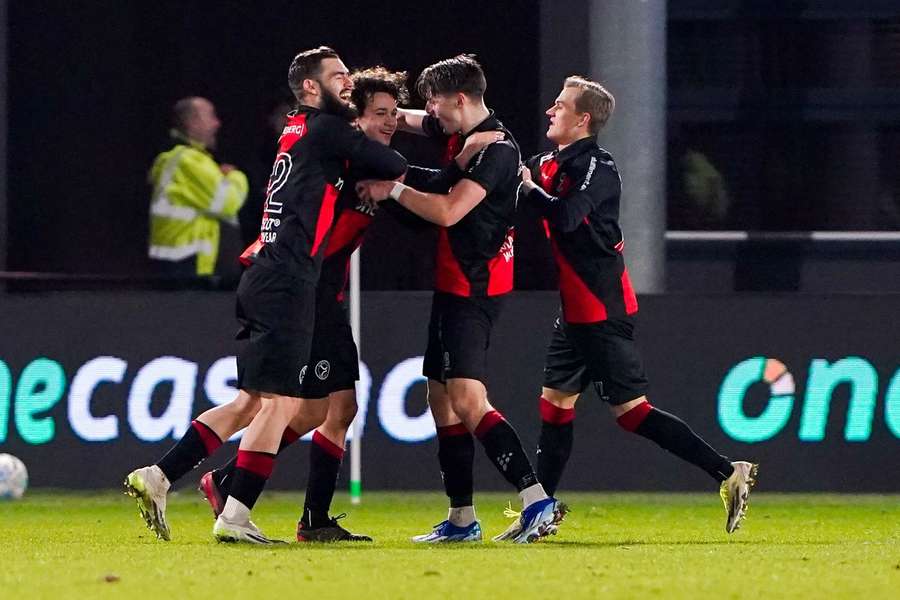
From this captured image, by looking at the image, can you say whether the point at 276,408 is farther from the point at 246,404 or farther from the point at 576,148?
the point at 576,148

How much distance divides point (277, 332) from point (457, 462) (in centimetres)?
100

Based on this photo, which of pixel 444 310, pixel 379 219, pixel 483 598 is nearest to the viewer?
pixel 483 598

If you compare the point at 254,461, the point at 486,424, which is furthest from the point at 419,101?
the point at 254,461

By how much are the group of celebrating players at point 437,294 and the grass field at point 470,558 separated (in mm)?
291

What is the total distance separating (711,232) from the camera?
11828mm

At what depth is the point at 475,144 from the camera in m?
7.77

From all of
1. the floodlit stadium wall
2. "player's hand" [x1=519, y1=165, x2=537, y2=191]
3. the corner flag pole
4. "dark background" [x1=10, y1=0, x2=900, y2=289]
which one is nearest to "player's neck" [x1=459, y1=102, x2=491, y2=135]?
"player's hand" [x1=519, y1=165, x2=537, y2=191]

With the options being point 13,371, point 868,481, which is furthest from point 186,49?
point 868,481

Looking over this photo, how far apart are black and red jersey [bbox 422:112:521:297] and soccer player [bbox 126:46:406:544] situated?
0.38 metres

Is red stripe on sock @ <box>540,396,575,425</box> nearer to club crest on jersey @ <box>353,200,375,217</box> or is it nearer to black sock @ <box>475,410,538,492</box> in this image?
black sock @ <box>475,410,538,492</box>

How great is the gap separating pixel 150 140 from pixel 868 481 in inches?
190

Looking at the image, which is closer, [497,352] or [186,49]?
[497,352]

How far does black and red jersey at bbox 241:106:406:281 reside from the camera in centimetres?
752

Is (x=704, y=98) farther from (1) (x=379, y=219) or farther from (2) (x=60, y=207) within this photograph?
(2) (x=60, y=207)
